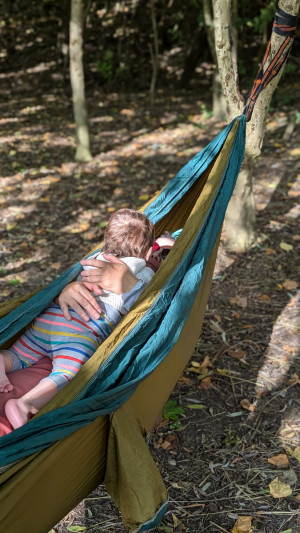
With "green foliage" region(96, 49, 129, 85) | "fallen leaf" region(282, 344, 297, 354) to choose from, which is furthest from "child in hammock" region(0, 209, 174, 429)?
"green foliage" region(96, 49, 129, 85)

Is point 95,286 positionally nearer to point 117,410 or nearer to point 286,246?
point 117,410

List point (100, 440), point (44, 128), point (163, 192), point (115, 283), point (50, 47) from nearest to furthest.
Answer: point (100, 440) < point (115, 283) < point (163, 192) < point (44, 128) < point (50, 47)

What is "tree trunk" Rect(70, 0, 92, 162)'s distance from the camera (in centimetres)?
504

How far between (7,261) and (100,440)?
Result: 2506 millimetres

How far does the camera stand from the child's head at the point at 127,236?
2268mm

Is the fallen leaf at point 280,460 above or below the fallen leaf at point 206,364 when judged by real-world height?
below

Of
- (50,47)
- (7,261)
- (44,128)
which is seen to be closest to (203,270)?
(7,261)

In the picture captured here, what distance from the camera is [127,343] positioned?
180cm

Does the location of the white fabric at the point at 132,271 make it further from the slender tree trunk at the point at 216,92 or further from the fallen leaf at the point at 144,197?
the slender tree trunk at the point at 216,92

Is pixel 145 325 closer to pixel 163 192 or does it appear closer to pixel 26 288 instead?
pixel 163 192

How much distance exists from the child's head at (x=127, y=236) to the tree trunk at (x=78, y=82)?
3.47 metres

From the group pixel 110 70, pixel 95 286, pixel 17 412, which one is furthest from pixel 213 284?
pixel 110 70

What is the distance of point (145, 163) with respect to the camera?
5758 mm

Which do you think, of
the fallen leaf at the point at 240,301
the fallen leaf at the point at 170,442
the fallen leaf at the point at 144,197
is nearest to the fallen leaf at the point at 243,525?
the fallen leaf at the point at 170,442
